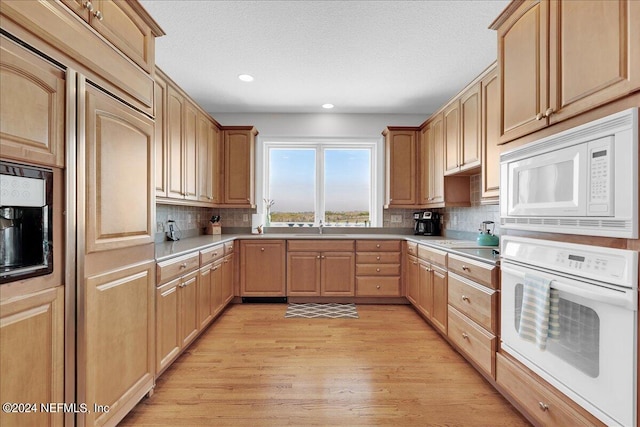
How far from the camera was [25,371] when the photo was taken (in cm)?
108

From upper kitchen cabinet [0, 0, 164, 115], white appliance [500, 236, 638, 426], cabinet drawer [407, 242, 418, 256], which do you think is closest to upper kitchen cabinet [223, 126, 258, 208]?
cabinet drawer [407, 242, 418, 256]

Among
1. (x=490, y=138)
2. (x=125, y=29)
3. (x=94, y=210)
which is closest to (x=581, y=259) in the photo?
(x=490, y=138)

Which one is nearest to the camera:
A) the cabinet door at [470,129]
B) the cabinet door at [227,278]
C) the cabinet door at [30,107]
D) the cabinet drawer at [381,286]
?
the cabinet door at [30,107]

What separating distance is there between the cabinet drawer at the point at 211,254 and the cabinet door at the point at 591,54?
8.74ft

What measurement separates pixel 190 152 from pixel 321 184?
1981 mm

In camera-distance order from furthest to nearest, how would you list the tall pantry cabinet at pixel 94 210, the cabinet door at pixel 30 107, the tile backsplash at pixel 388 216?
the tile backsplash at pixel 388 216 → the tall pantry cabinet at pixel 94 210 → the cabinet door at pixel 30 107

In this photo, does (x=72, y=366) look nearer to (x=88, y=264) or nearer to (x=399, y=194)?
(x=88, y=264)

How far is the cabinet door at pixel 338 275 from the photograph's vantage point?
3830mm

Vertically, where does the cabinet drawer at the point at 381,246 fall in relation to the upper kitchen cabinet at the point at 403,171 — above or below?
below

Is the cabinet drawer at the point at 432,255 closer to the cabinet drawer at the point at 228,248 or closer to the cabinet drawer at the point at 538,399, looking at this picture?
the cabinet drawer at the point at 538,399

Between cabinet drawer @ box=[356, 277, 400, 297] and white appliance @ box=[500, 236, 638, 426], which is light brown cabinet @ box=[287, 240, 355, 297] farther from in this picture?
white appliance @ box=[500, 236, 638, 426]

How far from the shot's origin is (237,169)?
13.7ft

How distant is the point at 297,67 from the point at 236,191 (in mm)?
1860

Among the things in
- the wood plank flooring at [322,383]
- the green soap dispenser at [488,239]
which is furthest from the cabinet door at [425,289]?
the green soap dispenser at [488,239]
